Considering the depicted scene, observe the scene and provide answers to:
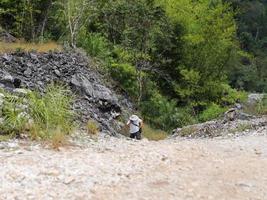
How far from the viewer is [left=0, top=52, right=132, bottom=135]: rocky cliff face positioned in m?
15.4

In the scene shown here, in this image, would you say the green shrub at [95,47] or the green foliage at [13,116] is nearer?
the green foliage at [13,116]

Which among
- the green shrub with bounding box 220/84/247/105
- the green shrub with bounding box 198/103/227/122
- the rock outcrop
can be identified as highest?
the rock outcrop

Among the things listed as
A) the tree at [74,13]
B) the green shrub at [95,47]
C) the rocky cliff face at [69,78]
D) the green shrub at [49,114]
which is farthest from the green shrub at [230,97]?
the green shrub at [49,114]

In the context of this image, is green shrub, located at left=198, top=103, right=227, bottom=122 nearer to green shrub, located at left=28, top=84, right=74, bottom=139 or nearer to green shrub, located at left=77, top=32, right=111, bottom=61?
green shrub, located at left=77, top=32, right=111, bottom=61

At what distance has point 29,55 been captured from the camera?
17.9 m

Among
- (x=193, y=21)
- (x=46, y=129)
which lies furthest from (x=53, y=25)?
(x=46, y=129)

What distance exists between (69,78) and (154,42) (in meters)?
8.83

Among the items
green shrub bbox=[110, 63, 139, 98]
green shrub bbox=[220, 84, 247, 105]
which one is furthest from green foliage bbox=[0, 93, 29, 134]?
green shrub bbox=[220, 84, 247, 105]

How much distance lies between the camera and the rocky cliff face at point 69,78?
50.5 ft

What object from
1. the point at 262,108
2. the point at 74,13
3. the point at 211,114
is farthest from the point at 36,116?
the point at 211,114

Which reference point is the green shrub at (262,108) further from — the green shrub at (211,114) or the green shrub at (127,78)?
the green shrub at (127,78)

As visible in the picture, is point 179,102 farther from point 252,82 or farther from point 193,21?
point 252,82

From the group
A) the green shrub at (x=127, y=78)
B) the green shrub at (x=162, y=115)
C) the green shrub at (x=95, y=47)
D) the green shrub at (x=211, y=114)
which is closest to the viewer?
the green shrub at (x=162, y=115)

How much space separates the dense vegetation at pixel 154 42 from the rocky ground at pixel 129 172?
1271 centimetres
